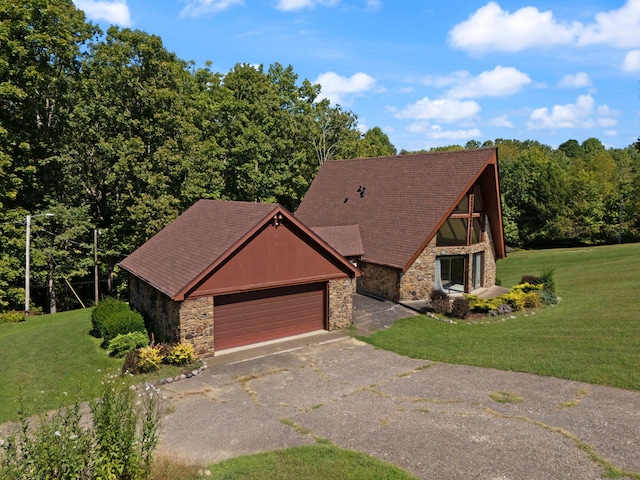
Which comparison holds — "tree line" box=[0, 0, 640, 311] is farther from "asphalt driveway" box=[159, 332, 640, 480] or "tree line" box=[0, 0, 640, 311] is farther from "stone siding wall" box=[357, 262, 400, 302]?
"asphalt driveway" box=[159, 332, 640, 480]

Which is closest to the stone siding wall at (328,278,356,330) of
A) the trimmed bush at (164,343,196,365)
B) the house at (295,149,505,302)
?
the house at (295,149,505,302)

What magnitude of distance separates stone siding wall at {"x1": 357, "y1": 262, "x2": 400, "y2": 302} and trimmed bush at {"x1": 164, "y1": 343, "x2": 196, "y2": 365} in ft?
38.7

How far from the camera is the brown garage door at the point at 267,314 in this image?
55.2 feet

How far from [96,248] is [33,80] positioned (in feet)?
37.4

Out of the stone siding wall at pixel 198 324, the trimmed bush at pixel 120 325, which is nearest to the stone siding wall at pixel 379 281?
the stone siding wall at pixel 198 324

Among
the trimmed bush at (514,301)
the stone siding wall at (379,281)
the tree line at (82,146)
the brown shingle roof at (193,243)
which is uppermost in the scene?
the tree line at (82,146)

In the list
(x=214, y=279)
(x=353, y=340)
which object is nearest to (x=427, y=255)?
(x=353, y=340)

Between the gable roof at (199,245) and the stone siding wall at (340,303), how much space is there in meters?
0.77

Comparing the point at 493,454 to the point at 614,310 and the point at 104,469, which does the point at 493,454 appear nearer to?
the point at 104,469

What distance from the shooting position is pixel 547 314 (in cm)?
2041

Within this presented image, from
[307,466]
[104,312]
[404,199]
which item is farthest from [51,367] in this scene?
[404,199]

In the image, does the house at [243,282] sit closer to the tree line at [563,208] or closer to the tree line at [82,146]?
the tree line at [82,146]

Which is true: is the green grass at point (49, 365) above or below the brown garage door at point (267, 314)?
below

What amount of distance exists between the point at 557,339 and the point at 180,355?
13.6 meters
